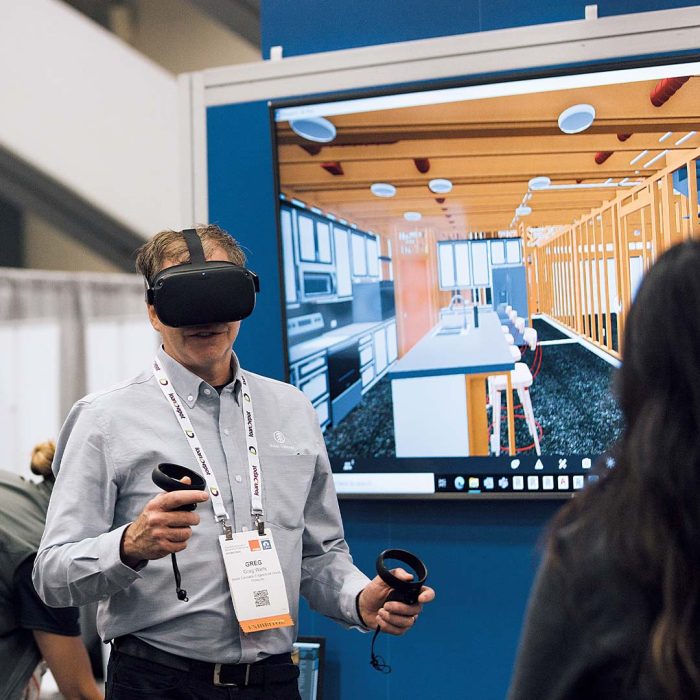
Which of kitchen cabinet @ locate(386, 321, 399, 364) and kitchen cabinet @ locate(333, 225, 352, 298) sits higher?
kitchen cabinet @ locate(333, 225, 352, 298)

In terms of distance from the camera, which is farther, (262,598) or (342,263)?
(342,263)

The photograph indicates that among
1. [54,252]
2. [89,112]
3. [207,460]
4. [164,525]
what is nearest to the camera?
[164,525]

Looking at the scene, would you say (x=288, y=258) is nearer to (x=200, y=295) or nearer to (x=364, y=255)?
(x=364, y=255)

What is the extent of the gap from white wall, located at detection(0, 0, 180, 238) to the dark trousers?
467 cm

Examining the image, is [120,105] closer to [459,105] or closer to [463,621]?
[459,105]

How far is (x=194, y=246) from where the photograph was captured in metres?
1.77

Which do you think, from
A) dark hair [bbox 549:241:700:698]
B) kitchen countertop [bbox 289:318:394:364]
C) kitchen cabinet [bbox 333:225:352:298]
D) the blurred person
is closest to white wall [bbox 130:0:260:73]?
kitchen cabinet [bbox 333:225:352:298]

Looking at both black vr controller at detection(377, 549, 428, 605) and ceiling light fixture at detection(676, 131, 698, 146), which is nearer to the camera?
black vr controller at detection(377, 549, 428, 605)

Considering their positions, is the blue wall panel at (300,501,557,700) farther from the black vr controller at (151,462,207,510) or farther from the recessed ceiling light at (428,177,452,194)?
the black vr controller at (151,462,207,510)

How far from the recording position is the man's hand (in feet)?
5.22

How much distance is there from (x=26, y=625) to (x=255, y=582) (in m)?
0.92

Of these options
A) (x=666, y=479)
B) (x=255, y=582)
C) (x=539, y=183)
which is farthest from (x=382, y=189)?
(x=666, y=479)

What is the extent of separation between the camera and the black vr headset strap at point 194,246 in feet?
5.73

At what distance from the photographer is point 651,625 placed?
83cm
